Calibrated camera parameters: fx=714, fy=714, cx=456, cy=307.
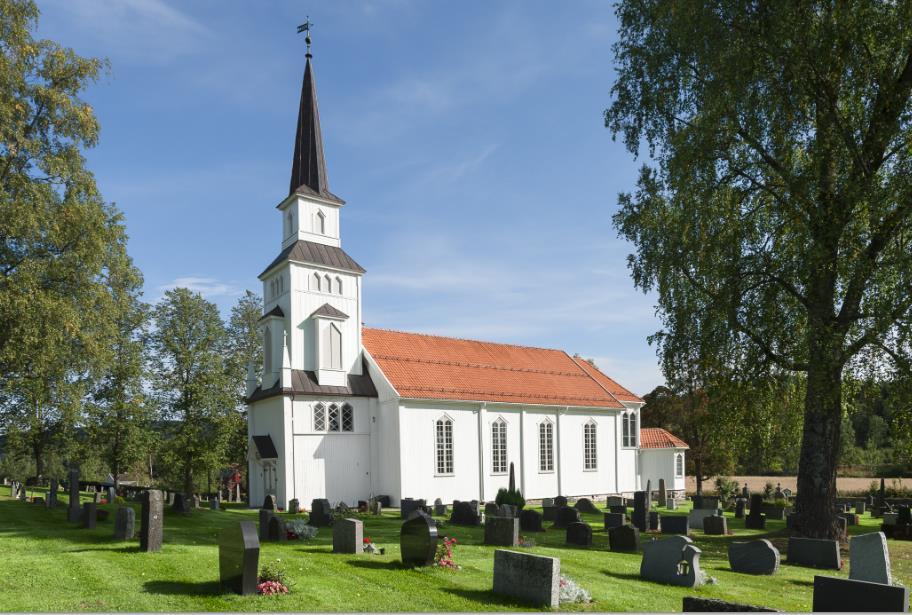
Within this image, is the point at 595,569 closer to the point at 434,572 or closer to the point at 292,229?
the point at 434,572

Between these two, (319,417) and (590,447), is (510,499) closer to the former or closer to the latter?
(319,417)

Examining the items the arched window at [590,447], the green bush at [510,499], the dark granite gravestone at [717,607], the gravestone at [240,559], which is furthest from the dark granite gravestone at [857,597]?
the arched window at [590,447]

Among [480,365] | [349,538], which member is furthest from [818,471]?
[480,365]

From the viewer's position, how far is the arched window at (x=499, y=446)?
111ft

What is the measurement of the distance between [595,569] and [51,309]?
16781 millimetres

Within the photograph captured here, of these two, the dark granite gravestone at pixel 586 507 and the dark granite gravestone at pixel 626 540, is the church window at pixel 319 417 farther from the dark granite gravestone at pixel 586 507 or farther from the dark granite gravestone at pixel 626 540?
the dark granite gravestone at pixel 626 540

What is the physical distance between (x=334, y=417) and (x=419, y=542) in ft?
63.3

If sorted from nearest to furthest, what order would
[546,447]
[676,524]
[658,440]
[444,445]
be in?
1. [676,524]
2. [444,445]
3. [546,447]
4. [658,440]

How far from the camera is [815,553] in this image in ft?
47.1

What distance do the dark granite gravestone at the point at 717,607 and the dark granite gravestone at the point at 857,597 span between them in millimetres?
919

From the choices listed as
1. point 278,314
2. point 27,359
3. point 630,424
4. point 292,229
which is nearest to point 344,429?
point 278,314

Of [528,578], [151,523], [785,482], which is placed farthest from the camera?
[785,482]

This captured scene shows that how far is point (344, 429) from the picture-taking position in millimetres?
30875

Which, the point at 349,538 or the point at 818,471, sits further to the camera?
the point at 818,471
